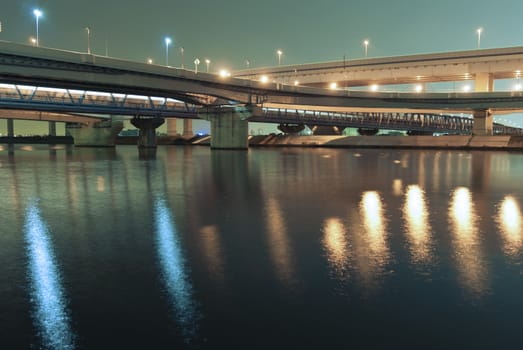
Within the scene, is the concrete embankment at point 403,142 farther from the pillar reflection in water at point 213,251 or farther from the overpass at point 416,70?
the pillar reflection in water at point 213,251

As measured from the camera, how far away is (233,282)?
648cm

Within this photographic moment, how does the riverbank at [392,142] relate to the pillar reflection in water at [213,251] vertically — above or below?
above

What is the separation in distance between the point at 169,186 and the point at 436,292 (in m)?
14.6

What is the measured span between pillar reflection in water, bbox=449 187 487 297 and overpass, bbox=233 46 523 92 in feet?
248

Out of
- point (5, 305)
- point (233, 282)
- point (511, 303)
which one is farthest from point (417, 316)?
point (5, 305)

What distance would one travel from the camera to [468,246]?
8609 millimetres

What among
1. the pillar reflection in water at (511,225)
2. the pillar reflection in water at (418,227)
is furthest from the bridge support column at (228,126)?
the pillar reflection in water at (511,225)

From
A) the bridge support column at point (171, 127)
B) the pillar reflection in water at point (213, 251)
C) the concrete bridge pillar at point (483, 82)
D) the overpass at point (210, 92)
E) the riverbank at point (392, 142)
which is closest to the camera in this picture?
the pillar reflection in water at point (213, 251)

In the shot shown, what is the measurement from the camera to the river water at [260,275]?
Answer: 15.9 ft

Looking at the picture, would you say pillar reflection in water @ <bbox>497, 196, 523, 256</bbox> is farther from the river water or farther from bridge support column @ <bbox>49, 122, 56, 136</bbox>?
bridge support column @ <bbox>49, 122, 56, 136</bbox>

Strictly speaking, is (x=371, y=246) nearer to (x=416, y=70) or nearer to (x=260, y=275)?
(x=260, y=275)

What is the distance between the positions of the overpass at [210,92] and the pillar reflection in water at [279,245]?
1404 inches

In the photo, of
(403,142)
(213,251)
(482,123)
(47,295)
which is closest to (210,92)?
(403,142)

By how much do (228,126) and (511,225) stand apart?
58364mm
